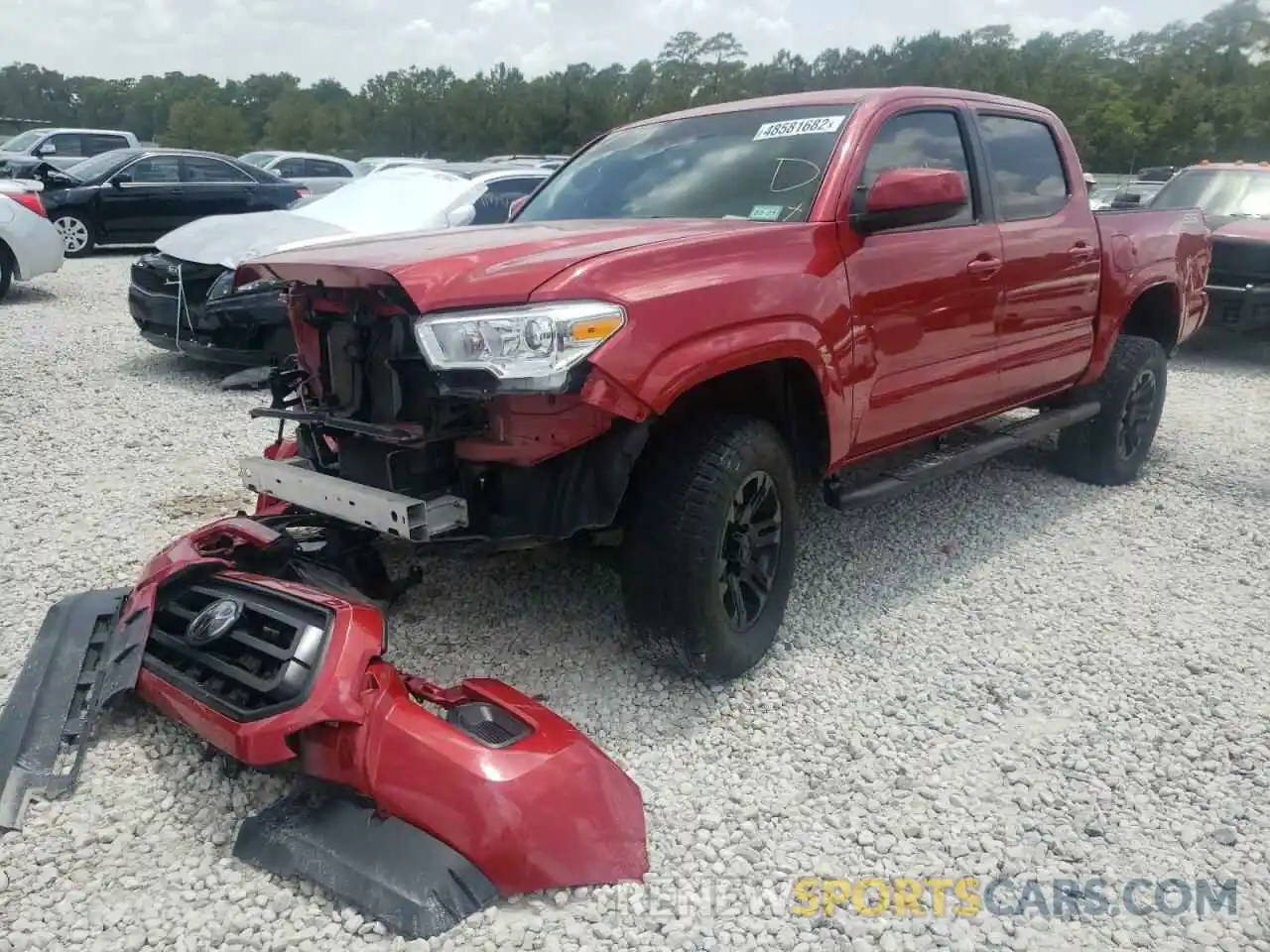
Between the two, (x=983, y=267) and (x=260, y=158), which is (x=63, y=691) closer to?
(x=983, y=267)

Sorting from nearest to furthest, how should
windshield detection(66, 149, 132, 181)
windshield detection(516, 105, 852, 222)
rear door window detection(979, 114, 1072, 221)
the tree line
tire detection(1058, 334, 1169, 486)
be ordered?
1. windshield detection(516, 105, 852, 222)
2. rear door window detection(979, 114, 1072, 221)
3. tire detection(1058, 334, 1169, 486)
4. windshield detection(66, 149, 132, 181)
5. the tree line

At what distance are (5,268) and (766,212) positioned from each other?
9.44 m

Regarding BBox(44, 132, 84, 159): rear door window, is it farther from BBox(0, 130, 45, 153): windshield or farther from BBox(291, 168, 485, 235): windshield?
BBox(291, 168, 485, 235): windshield

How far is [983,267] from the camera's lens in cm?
412

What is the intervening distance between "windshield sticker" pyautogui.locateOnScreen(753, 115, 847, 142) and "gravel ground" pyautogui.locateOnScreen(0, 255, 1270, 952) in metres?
1.75

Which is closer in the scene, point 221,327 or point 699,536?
point 699,536

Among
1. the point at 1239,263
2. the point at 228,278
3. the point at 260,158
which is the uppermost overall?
the point at 260,158

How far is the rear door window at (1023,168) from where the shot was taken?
176 inches

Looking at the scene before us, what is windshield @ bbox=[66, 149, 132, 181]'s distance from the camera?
13680 mm

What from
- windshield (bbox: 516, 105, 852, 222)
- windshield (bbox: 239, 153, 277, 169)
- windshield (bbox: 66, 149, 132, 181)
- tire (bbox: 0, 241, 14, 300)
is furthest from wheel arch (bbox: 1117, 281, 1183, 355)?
windshield (bbox: 239, 153, 277, 169)

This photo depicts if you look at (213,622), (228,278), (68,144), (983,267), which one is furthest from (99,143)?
(213,622)

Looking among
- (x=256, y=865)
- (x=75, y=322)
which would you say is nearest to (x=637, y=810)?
(x=256, y=865)

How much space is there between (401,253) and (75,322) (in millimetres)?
7898

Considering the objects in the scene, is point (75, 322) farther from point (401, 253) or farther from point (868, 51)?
point (868, 51)
